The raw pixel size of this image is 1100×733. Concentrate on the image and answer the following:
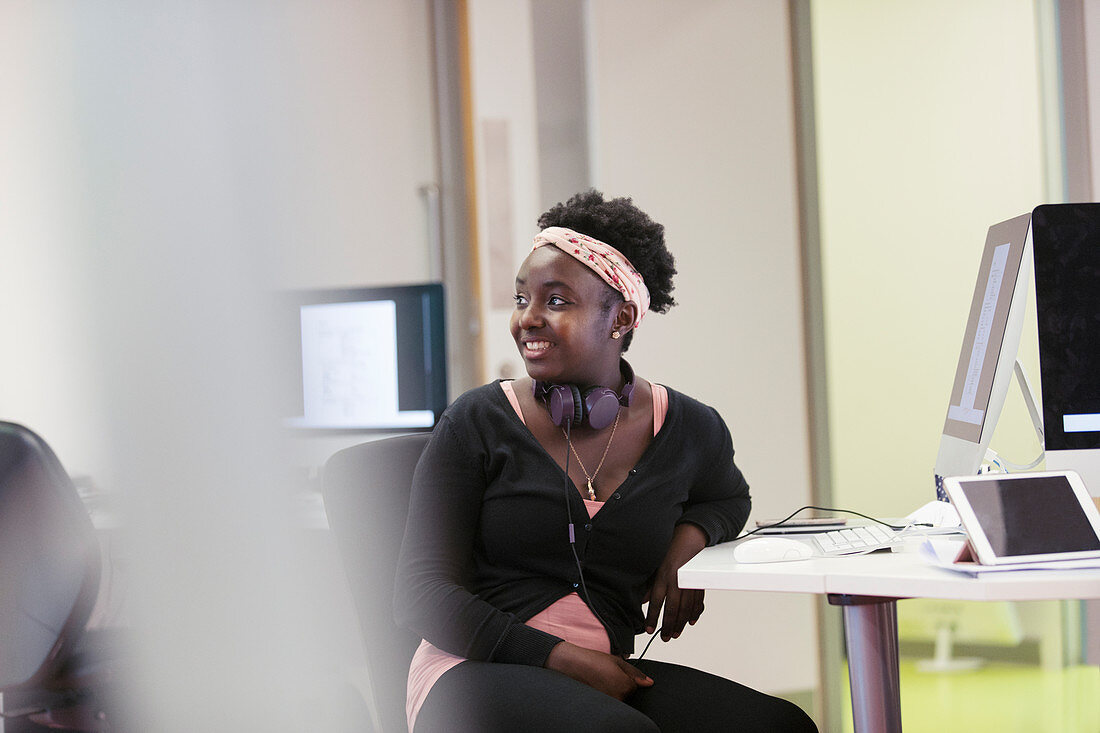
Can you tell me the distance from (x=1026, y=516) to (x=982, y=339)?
0.40m

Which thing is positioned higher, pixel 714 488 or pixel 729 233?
pixel 729 233

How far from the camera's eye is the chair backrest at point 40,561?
0.33 meters

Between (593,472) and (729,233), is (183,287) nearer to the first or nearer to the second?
(593,472)

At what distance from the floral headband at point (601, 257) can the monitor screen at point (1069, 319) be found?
502mm

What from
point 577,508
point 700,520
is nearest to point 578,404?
point 577,508

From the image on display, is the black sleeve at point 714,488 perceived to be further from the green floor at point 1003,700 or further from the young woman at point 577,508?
the green floor at point 1003,700

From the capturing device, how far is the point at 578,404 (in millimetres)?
1172

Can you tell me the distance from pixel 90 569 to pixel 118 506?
71 mm

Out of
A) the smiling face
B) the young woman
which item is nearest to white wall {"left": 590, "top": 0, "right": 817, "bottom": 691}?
the young woman

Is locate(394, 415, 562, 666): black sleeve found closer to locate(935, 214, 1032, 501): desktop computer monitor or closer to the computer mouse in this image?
Result: the computer mouse

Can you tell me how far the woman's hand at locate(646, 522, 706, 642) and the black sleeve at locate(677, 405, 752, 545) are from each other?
46 millimetres

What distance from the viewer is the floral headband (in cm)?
118

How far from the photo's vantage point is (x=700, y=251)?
8.04 feet

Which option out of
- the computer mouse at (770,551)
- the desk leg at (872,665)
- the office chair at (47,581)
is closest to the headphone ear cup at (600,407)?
the computer mouse at (770,551)
